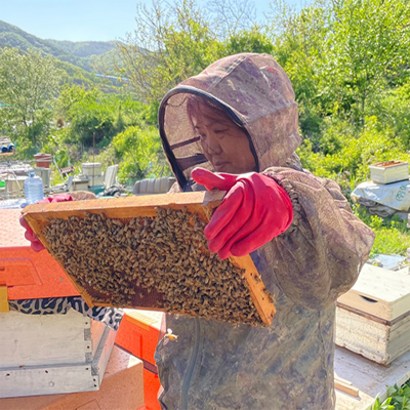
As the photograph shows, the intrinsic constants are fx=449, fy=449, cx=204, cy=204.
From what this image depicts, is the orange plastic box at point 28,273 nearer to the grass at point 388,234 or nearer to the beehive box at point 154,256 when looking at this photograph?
the beehive box at point 154,256

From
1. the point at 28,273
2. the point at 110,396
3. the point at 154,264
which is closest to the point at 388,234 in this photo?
the point at 110,396

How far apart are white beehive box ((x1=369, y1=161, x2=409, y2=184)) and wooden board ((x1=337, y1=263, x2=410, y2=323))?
5.04 meters

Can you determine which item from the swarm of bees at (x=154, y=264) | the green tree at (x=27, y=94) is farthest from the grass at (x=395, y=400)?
the green tree at (x=27, y=94)

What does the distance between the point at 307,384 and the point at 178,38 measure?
51.8ft

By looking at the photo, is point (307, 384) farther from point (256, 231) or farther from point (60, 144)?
point (60, 144)

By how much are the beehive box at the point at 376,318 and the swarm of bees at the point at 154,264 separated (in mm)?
2171

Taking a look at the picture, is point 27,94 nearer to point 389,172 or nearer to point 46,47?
point 389,172

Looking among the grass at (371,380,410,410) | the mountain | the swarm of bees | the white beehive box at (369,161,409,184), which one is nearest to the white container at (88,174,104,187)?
the white beehive box at (369,161,409,184)

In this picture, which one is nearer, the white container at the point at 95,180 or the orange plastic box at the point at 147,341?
the orange plastic box at the point at 147,341

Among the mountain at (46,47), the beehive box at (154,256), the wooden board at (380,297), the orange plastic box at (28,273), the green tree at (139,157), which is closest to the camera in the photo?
the beehive box at (154,256)

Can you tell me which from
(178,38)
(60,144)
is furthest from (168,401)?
(60,144)

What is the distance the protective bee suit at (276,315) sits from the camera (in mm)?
1179

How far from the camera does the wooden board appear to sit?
9.98 feet

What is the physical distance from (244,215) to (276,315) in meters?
0.57
